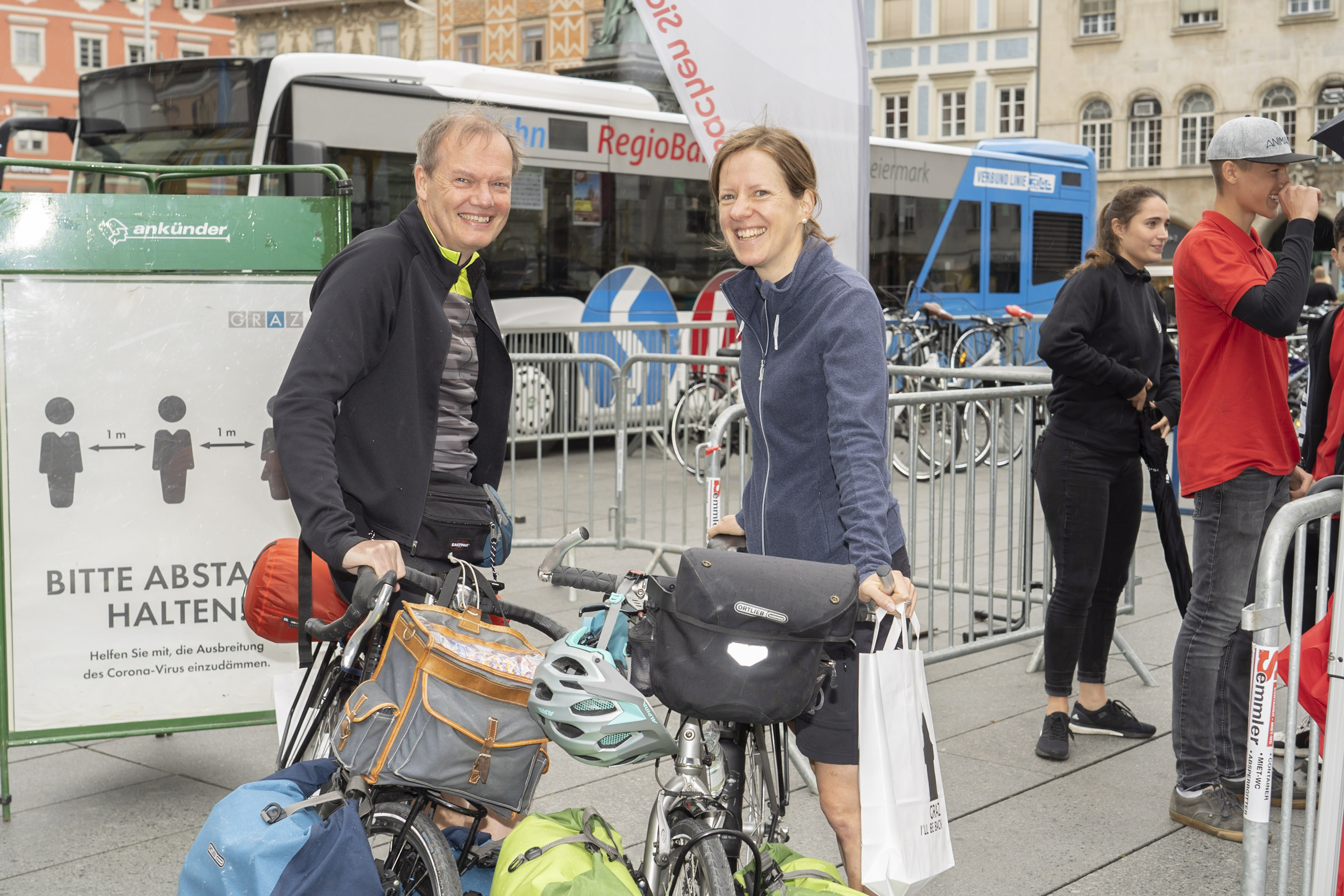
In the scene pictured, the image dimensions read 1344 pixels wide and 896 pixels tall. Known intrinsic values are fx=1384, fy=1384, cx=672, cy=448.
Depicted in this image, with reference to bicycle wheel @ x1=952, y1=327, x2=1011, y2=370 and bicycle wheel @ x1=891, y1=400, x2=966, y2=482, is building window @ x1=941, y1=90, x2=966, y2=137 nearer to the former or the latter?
bicycle wheel @ x1=952, y1=327, x2=1011, y2=370

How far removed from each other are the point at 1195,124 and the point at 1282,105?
8.69 ft

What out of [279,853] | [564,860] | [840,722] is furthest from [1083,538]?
[279,853]

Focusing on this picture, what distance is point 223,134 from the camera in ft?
35.5

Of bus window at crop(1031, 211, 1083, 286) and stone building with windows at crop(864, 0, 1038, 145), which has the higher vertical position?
stone building with windows at crop(864, 0, 1038, 145)

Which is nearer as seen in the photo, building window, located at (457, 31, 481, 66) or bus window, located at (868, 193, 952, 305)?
bus window, located at (868, 193, 952, 305)

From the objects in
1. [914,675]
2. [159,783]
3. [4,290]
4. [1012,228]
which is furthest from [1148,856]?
[1012,228]

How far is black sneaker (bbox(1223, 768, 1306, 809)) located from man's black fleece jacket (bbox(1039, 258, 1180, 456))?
116cm

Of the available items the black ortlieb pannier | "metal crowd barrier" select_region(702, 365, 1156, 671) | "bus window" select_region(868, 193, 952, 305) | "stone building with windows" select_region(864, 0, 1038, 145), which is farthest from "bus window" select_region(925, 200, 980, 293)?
"stone building with windows" select_region(864, 0, 1038, 145)

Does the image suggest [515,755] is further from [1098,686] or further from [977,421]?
[977,421]

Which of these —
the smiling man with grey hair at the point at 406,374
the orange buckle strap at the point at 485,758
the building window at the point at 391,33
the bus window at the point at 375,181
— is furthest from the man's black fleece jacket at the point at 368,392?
the building window at the point at 391,33

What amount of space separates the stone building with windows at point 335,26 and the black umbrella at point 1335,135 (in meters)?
57.3

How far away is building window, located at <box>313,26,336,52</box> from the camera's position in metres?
61.9

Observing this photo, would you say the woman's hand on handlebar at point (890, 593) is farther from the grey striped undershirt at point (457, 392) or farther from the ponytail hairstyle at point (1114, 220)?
the ponytail hairstyle at point (1114, 220)

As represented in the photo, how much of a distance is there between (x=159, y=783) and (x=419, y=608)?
2.37m
